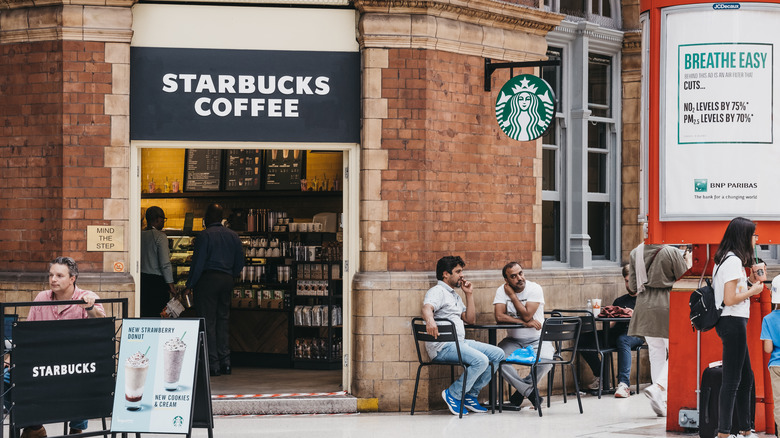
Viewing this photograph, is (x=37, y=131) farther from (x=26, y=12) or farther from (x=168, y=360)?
(x=168, y=360)

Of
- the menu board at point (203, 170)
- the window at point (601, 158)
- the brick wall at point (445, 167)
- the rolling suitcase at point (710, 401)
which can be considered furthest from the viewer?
the menu board at point (203, 170)

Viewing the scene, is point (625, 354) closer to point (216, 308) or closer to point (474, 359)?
point (474, 359)

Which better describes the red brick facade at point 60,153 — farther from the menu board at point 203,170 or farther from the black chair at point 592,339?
the black chair at point 592,339

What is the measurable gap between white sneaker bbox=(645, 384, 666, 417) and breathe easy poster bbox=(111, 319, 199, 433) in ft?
16.0

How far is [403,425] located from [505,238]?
2633 mm

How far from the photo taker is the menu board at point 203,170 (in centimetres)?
1402

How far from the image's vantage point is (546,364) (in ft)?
36.1

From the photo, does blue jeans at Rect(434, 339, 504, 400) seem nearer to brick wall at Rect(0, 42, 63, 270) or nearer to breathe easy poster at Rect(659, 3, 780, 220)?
breathe easy poster at Rect(659, 3, 780, 220)

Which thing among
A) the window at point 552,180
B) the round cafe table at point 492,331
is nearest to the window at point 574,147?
the window at point 552,180

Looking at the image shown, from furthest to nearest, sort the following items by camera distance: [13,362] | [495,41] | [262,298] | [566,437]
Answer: [262,298] → [495,41] → [566,437] → [13,362]

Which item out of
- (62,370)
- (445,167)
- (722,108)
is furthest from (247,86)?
(722,108)

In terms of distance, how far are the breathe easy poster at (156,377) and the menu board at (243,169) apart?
20.2 ft

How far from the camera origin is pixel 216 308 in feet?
40.9

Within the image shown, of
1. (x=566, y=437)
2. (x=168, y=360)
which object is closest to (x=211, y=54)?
(x=168, y=360)
